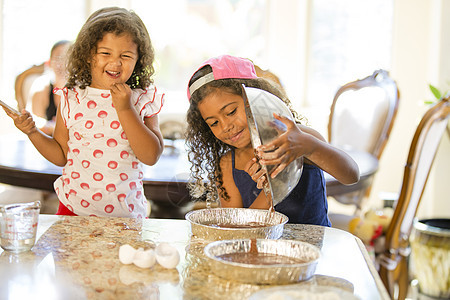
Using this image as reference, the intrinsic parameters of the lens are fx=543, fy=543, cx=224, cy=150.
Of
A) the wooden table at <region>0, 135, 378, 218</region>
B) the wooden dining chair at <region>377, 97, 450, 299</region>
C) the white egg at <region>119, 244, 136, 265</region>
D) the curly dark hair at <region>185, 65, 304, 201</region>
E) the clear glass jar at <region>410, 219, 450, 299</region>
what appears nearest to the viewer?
the white egg at <region>119, 244, 136, 265</region>

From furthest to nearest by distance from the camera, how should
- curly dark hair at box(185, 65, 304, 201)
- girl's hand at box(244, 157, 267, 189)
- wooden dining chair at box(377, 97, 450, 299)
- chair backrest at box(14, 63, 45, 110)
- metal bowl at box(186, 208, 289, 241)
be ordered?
chair backrest at box(14, 63, 45, 110) < wooden dining chair at box(377, 97, 450, 299) < curly dark hair at box(185, 65, 304, 201) < girl's hand at box(244, 157, 267, 189) < metal bowl at box(186, 208, 289, 241)

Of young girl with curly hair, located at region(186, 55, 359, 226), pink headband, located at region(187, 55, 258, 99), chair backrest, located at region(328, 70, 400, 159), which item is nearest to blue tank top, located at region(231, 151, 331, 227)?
young girl with curly hair, located at region(186, 55, 359, 226)

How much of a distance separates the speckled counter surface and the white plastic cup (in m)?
0.02

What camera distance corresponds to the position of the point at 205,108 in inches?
58.1

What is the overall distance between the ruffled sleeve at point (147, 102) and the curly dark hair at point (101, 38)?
0.03m

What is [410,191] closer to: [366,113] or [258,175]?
[366,113]

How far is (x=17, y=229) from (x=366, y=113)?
2.53 meters

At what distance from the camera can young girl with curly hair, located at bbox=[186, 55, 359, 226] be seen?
127 centimetres

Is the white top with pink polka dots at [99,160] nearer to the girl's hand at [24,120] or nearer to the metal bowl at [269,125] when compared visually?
the girl's hand at [24,120]

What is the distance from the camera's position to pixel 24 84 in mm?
3449

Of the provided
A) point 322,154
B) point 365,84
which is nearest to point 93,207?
point 322,154

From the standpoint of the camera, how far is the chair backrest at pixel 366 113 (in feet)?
10.1

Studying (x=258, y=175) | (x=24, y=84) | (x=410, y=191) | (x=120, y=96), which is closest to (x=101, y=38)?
(x=120, y=96)

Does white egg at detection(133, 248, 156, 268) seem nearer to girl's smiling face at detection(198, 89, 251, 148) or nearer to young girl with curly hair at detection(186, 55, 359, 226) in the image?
young girl with curly hair at detection(186, 55, 359, 226)
